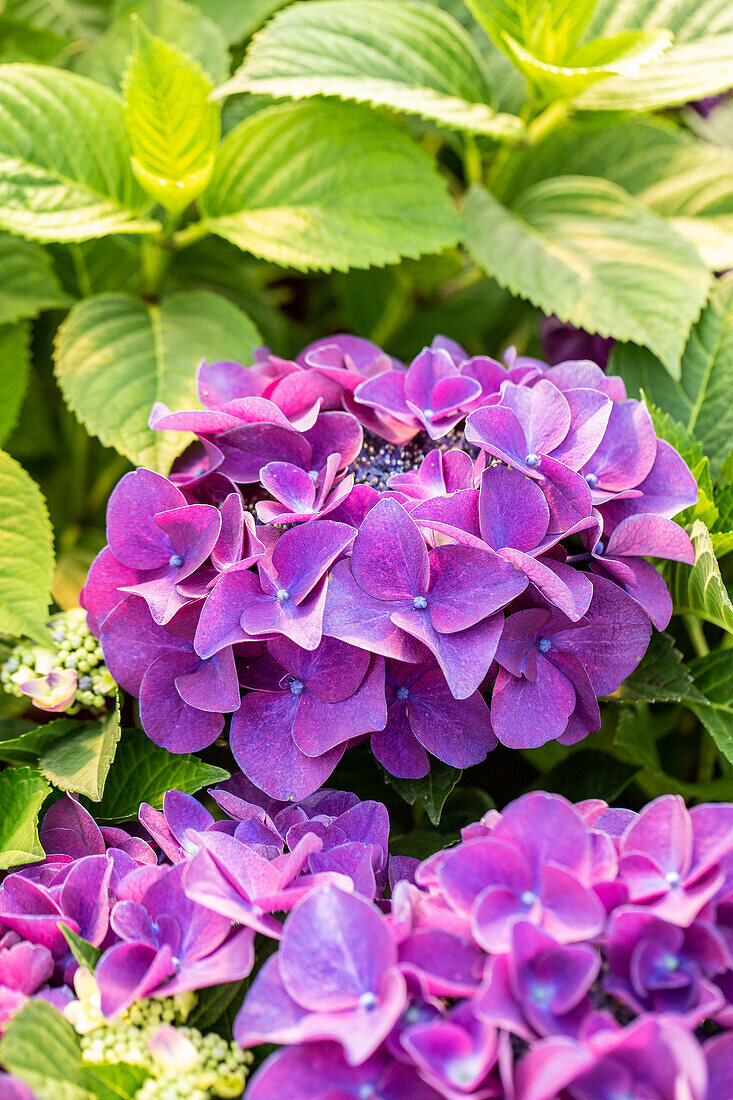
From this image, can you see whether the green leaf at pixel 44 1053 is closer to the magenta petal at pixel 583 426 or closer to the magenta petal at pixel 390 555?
the magenta petal at pixel 390 555

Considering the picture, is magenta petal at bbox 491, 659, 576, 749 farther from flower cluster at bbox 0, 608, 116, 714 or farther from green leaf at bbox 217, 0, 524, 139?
green leaf at bbox 217, 0, 524, 139

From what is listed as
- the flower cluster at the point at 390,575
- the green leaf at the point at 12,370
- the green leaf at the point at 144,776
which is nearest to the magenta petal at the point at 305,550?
the flower cluster at the point at 390,575

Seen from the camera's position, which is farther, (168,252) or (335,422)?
(168,252)

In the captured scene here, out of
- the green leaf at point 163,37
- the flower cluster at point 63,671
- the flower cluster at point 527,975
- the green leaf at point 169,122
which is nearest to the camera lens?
the flower cluster at point 527,975

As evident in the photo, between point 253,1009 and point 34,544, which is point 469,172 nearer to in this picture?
point 34,544

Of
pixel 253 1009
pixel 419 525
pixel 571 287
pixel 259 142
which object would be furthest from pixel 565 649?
pixel 259 142

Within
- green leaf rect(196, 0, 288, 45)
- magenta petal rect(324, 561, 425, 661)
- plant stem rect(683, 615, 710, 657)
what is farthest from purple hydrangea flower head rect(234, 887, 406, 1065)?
green leaf rect(196, 0, 288, 45)
